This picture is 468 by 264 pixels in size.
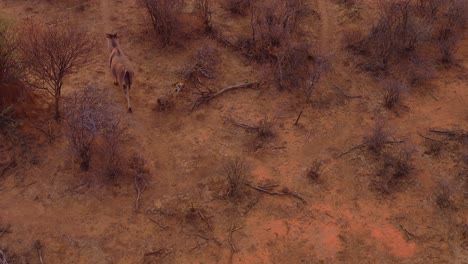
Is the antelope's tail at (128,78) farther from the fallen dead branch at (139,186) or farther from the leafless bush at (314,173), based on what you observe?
the leafless bush at (314,173)

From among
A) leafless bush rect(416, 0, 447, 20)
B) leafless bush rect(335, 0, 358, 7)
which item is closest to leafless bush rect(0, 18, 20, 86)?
leafless bush rect(335, 0, 358, 7)

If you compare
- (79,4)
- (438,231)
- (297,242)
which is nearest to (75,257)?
(297,242)

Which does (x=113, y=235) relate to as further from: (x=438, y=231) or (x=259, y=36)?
(x=259, y=36)

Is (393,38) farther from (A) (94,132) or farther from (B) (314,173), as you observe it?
(A) (94,132)

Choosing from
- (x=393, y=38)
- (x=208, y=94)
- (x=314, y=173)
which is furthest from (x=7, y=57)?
(x=393, y=38)

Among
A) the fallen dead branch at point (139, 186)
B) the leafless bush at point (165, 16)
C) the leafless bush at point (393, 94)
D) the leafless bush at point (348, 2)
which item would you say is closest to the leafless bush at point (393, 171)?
the leafless bush at point (393, 94)

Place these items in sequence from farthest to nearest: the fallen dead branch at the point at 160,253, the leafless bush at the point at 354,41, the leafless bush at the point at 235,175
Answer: the leafless bush at the point at 354,41, the leafless bush at the point at 235,175, the fallen dead branch at the point at 160,253
